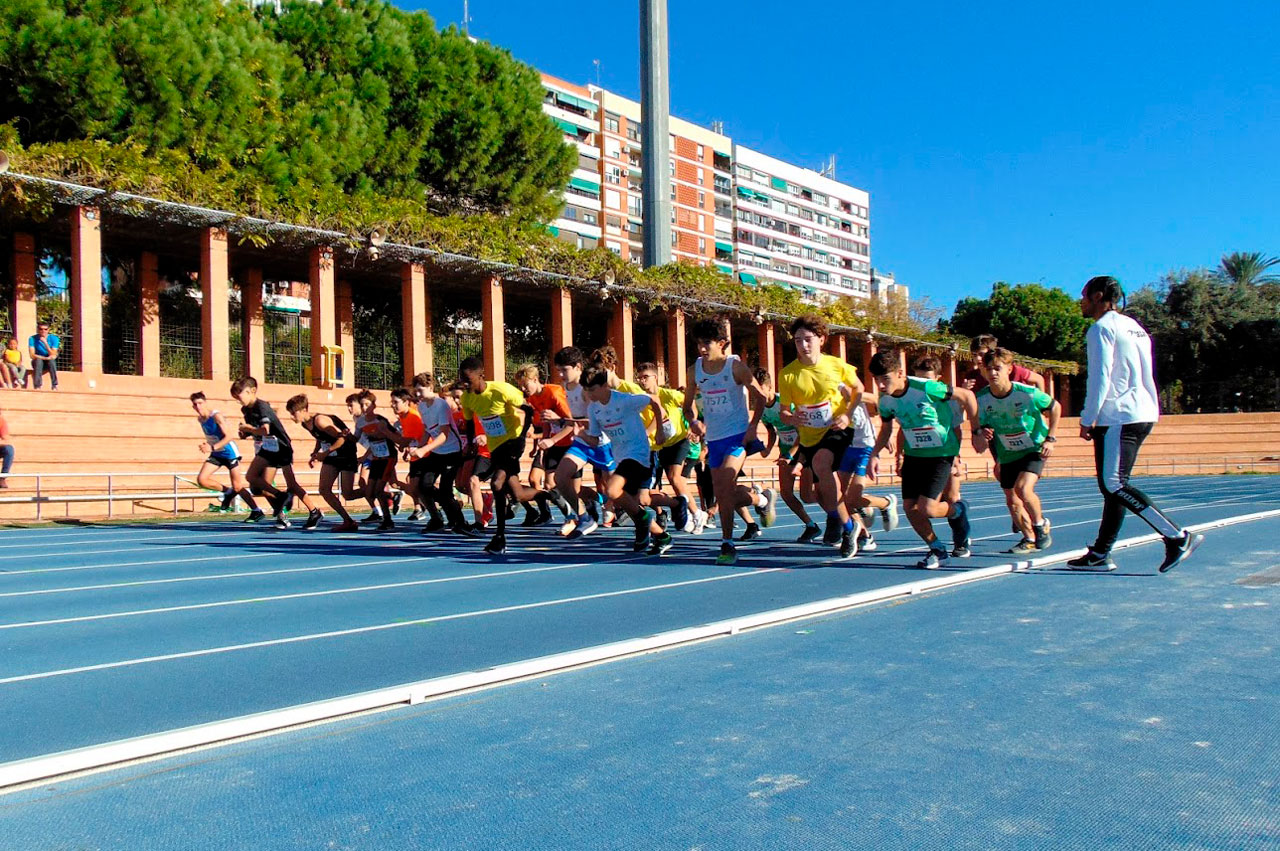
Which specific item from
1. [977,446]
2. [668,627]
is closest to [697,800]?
[668,627]

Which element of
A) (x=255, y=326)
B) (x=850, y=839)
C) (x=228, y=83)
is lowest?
(x=850, y=839)

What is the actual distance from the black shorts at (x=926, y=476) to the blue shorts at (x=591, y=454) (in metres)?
3.72

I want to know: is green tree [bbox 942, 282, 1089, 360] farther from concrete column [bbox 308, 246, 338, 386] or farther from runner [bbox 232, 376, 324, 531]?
runner [bbox 232, 376, 324, 531]

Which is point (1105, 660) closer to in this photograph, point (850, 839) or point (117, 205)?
point (850, 839)

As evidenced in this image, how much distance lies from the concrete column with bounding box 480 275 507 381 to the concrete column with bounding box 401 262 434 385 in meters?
1.89

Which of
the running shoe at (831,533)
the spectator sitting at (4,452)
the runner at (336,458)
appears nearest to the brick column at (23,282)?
the spectator sitting at (4,452)

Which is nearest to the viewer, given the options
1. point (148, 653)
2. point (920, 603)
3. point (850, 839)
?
point (850, 839)

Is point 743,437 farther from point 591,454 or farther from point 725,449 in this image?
point 591,454

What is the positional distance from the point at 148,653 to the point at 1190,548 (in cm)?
645

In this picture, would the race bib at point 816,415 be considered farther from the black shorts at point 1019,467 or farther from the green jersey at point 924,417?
the black shorts at point 1019,467

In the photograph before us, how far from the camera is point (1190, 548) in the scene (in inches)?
283

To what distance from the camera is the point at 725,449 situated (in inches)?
361

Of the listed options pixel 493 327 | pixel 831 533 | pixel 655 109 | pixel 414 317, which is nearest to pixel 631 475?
pixel 831 533

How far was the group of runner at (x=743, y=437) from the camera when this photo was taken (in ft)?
27.6
